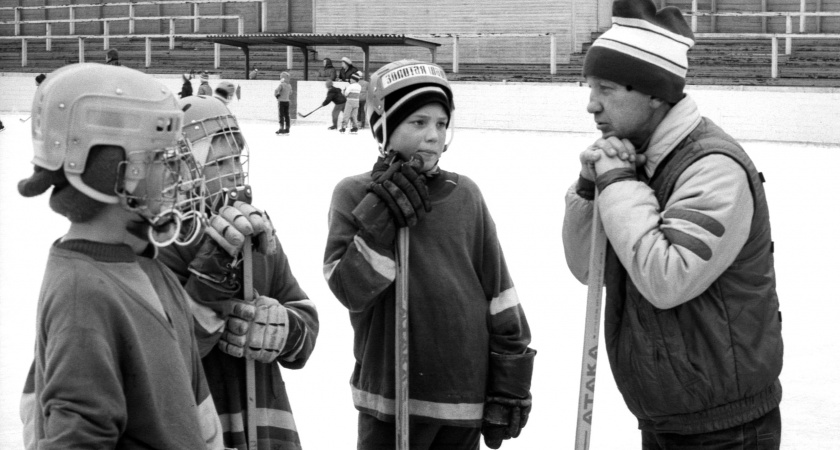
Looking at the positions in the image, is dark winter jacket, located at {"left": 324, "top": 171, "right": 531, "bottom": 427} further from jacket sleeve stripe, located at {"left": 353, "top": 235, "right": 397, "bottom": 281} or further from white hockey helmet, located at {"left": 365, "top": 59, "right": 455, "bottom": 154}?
white hockey helmet, located at {"left": 365, "top": 59, "right": 455, "bottom": 154}

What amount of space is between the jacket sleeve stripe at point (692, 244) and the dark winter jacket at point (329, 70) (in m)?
22.2

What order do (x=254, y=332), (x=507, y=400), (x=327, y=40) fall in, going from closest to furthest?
(x=254, y=332) → (x=507, y=400) → (x=327, y=40)

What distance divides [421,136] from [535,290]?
10.6ft

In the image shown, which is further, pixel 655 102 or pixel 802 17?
pixel 802 17

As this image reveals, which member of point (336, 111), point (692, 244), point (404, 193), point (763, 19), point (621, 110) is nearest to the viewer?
point (692, 244)

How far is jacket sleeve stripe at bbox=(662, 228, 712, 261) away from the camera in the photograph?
1.85 m

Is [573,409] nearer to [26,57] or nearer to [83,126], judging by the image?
[83,126]

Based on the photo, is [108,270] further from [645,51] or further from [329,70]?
[329,70]

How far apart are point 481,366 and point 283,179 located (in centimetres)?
823

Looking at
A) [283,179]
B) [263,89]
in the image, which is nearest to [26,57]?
[263,89]

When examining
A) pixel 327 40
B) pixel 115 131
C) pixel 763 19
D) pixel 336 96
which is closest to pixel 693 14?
pixel 763 19

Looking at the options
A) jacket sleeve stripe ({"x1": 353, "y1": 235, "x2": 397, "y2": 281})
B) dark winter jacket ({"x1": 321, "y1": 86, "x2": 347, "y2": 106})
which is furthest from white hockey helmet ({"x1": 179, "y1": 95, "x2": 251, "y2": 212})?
dark winter jacket ({"x1": 321, "y1": 86, "x2": 347, "y2": 106})

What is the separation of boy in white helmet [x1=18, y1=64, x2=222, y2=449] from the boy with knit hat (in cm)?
79

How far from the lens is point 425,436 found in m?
2.31
